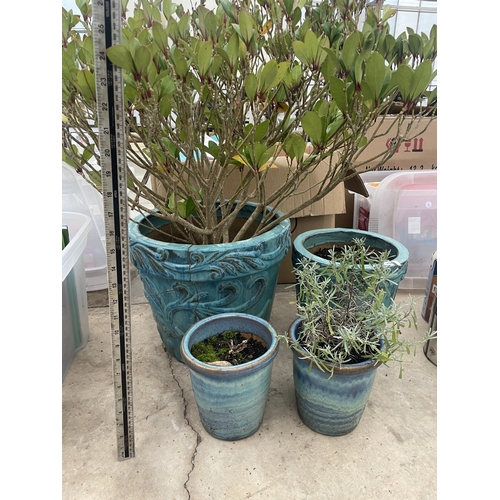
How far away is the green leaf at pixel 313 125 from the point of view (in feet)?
2.99

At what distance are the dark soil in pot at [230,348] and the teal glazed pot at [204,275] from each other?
104 mm

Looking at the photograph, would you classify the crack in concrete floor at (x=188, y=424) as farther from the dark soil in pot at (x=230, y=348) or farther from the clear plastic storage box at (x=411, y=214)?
the clear plastic storage box at (x=411, y=214)

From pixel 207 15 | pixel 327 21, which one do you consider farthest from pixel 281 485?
pixel 327 21

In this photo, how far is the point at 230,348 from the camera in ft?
3.61

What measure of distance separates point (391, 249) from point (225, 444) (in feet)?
2.84

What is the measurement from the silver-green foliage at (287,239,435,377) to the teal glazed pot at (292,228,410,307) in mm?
124

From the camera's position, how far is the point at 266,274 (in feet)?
4.09

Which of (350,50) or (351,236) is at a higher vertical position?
(350,50)

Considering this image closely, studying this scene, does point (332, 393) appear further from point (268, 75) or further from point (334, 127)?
point (268, 75)

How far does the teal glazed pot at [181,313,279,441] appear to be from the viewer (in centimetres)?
94

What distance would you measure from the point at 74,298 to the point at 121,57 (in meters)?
0.90

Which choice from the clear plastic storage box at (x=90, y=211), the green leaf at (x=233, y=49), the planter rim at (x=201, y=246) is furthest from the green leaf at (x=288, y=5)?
the clear plastic storage box at (x=90, y=211)

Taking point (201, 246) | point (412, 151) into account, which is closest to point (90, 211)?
point (201, 246)

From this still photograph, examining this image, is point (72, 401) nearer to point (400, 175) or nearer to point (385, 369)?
point (385, 369)
